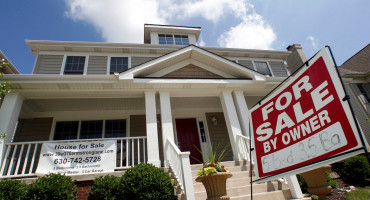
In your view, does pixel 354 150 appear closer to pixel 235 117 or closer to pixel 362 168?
pixel 235 117

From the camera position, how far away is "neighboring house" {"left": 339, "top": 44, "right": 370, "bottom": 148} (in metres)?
12.1

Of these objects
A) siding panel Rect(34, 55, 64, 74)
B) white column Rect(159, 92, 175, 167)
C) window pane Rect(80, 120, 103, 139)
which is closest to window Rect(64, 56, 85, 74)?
siding panel Rect(34, 55, 64, 74)

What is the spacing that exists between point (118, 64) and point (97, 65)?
94cm

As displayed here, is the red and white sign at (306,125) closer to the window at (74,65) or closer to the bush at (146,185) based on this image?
the bush at (146,185)

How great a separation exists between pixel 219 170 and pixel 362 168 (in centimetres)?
628

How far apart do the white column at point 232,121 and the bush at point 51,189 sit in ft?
Result: 15.4

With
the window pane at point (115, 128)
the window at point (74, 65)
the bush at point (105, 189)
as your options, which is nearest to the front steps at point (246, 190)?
the bush at point (105, 189)

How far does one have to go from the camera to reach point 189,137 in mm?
9258

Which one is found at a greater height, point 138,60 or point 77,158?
point 138,60

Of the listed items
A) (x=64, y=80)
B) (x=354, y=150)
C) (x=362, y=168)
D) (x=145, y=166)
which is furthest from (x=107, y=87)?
(x=362, y=168)

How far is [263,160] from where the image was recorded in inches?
74.4

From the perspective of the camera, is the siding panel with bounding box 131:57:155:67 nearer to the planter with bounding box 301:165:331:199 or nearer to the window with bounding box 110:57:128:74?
the window with bounding box 110:57:128:74

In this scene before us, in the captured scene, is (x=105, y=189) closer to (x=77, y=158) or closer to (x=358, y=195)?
(x=77, y=158)

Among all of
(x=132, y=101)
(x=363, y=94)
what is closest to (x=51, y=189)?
(x=132, y=101)
